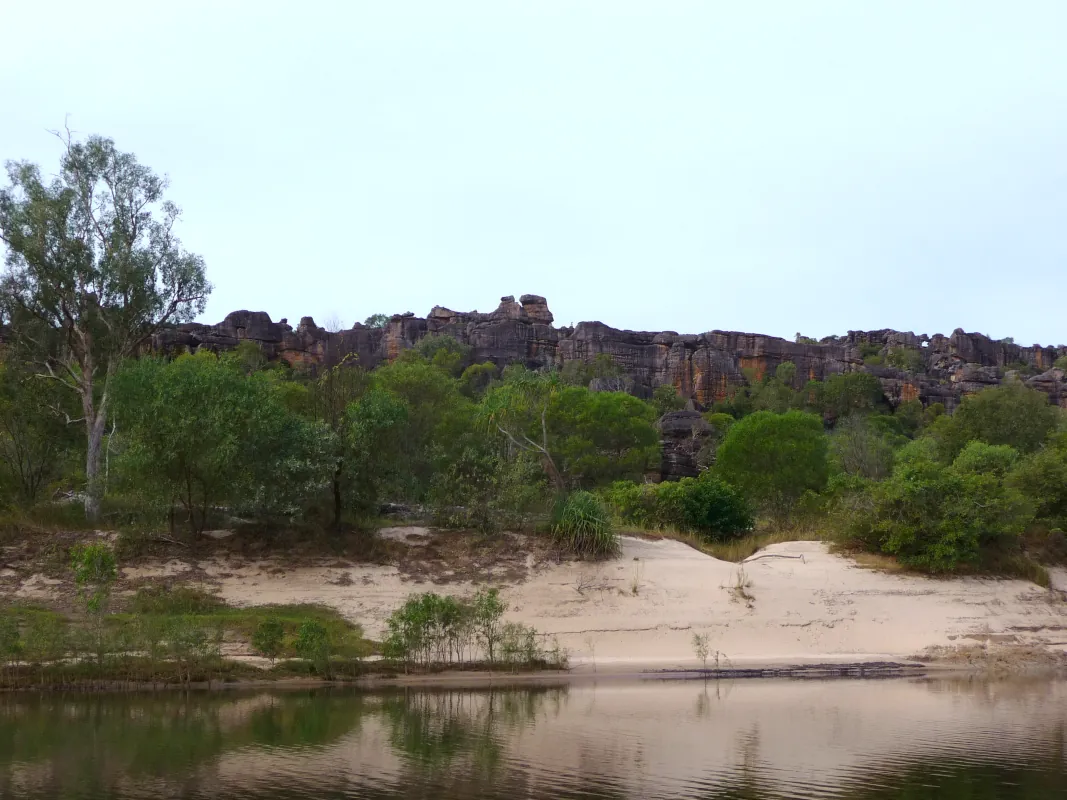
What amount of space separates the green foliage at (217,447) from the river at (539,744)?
870cm

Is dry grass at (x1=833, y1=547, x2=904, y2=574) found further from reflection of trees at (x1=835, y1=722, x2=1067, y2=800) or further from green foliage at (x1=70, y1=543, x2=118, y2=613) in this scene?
green foliage at (x1=70, y1=543, x2=118, y2=613)

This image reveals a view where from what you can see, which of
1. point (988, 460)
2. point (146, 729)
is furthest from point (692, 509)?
point (146, 729)

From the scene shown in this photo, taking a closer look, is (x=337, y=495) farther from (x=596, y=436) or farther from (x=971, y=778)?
(x=596, y=436)

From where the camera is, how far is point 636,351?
375ft

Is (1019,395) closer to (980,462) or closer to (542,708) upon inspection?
(980,462)

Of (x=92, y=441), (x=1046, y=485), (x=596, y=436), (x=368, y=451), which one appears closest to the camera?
(x=368, y=451)

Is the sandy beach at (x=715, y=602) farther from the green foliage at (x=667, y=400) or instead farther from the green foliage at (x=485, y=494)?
the green foliage at (x=667, y=400)

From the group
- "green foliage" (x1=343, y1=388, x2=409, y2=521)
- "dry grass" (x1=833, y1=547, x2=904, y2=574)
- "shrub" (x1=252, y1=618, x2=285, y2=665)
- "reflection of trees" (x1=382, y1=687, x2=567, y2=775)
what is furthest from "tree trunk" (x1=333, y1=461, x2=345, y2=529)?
"dry grass" (x1=833, y1=547, x2=904, y2=574)

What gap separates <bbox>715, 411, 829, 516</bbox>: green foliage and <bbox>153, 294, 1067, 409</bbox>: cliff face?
168ft

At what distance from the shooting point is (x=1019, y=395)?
58.8 metres

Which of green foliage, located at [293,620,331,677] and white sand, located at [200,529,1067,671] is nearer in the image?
green foliage, located at [293,620,331,677]

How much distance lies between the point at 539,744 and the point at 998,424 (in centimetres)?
4476

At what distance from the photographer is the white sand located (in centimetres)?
2952

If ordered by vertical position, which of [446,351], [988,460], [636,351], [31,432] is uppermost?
[636,351]
